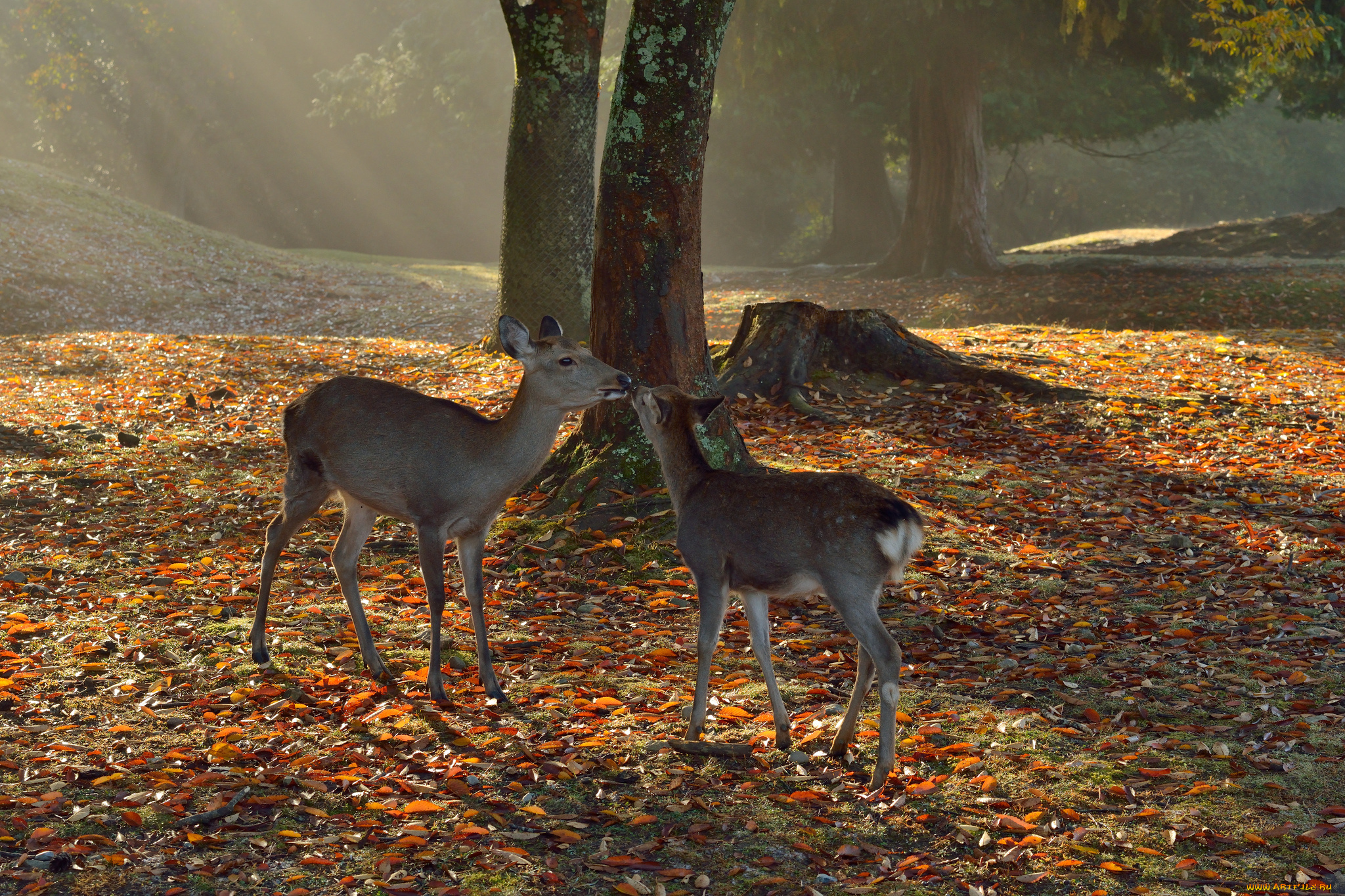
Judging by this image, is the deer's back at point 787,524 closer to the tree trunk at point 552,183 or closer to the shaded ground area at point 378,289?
the tree trunk at point 552,183

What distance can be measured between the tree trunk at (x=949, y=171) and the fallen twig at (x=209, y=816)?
2182 centimetres

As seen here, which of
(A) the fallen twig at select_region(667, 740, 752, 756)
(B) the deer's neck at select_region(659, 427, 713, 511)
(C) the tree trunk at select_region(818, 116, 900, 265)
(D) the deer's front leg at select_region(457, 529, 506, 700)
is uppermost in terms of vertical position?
(C) the tree trunk at select_region(818, 116, 900, 265)

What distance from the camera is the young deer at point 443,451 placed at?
5770mm

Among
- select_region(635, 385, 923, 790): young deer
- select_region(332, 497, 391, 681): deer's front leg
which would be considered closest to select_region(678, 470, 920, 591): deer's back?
select_region(635, 385, 923, 790): young deer

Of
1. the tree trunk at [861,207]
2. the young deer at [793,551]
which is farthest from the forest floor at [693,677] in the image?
the tree trunk at [861,207]

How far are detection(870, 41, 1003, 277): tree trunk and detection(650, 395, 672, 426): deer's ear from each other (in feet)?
65.2

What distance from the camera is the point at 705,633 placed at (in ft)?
16.8

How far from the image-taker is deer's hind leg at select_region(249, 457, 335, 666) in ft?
20.4

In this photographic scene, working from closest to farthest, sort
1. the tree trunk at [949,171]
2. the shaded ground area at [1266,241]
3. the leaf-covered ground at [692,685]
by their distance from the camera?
the leaf-covered ground at [692,685]
the tree trunk at [949,171]
the shaded ground area at [1266,241]

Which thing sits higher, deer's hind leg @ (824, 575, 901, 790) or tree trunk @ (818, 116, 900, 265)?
tree trunk @ (818, 116, 900, 265)

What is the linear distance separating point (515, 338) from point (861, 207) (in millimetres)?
31265

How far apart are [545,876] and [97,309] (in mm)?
21940

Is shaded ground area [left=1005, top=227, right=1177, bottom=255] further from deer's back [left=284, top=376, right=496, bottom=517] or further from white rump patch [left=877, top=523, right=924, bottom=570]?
white rump patch [left=877, top=523, right=924, bottom=570]

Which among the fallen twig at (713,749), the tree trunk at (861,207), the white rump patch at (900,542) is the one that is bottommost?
the fallen twig at (713,749)
